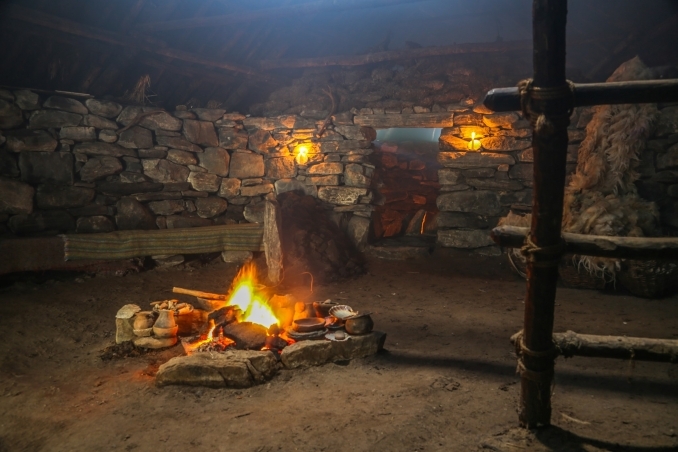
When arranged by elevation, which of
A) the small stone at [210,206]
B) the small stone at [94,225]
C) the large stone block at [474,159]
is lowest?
the small stone at [94,225]

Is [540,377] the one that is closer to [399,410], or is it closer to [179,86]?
[399,410]

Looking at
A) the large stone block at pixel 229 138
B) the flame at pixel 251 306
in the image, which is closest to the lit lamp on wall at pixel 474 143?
the large stone block at pixel 229 138

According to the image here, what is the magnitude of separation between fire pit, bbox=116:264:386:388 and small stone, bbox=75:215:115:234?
9.42 ft

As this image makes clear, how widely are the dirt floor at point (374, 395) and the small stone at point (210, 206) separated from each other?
9.08 feet

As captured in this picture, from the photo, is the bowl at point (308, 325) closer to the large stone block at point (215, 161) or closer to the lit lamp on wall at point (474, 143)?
the lit lamp on wall at point (474, 143)

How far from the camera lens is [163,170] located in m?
7.13

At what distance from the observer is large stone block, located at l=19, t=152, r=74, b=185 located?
6.09m

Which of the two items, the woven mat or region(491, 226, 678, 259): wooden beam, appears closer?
region(491, 226, 678, 259): wooden beam

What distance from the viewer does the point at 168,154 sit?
720cm

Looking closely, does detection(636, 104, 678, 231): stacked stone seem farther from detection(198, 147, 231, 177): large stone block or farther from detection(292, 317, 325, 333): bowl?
detection(198, 147, 231, 177): large stone block

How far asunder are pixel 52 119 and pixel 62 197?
109 centimetres

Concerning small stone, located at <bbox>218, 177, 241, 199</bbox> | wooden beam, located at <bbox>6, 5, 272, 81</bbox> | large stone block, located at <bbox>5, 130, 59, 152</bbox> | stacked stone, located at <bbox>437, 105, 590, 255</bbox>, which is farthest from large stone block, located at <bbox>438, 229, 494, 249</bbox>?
large stone block, located at <bbox>5, 130, 59, 152</bbox>

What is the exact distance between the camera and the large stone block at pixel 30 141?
6.00 metres

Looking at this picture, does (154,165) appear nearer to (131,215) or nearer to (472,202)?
(131,215)
